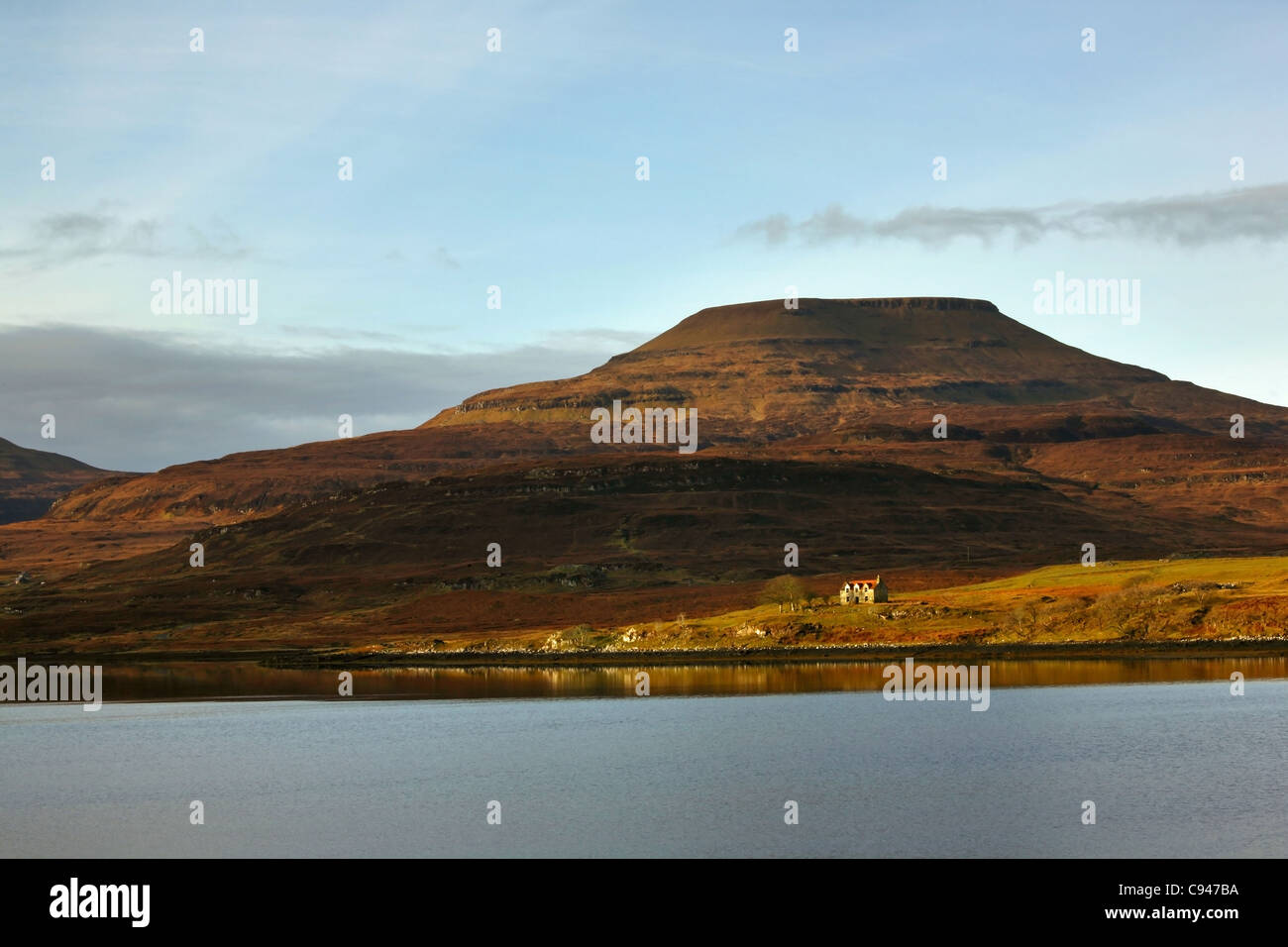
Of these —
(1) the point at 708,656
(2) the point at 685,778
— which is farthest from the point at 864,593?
(2) the point at 685,778

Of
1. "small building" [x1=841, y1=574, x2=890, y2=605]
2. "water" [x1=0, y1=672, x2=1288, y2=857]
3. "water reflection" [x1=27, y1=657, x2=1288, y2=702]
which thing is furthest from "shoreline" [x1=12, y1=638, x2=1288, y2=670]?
"water" [x1=0, y1=672, x2=1288, y2=857]

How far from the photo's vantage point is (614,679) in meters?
110

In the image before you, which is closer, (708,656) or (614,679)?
(614,679)

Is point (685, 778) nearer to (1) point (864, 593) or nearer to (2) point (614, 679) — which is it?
(2) point (614, 679)

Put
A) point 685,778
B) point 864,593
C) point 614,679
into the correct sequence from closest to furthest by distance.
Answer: point 685,778 → point 614,679 → point 864,593

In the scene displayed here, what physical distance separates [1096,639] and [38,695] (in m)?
87.7

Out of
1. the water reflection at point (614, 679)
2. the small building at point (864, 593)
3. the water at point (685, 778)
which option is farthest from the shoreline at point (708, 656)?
the water at point (685, 778)

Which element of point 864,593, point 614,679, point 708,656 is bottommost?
point 614,679

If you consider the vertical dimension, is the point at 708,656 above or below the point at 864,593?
below

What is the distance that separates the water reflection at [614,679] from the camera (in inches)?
3679

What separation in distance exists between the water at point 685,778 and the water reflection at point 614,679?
19.6ft

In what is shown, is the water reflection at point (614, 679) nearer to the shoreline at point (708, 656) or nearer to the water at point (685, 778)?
the shoreline at point (708, 656)

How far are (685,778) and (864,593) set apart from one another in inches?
3198
